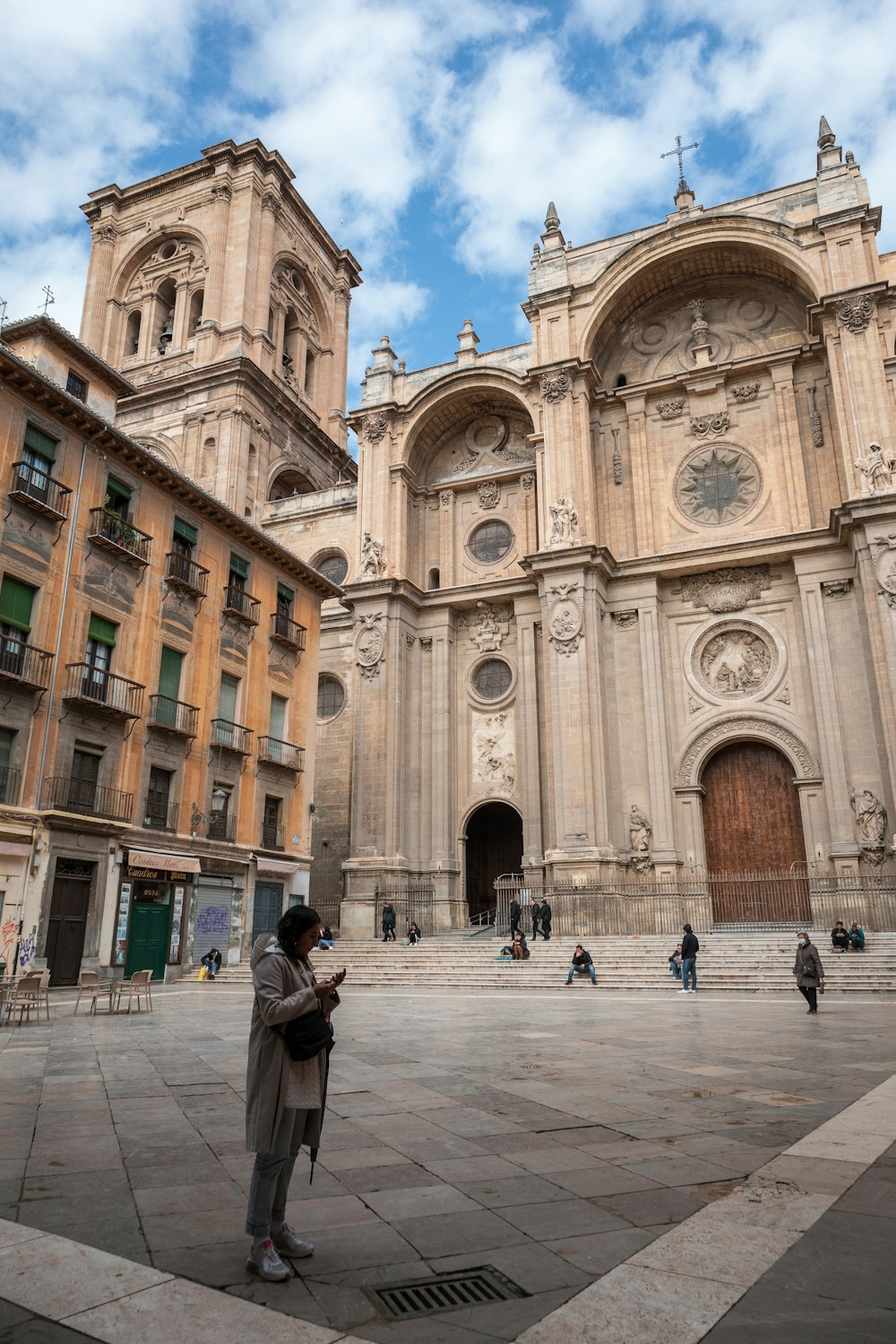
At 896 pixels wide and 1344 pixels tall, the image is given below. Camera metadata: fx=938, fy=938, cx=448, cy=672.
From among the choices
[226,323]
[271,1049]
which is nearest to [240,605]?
[226,323]

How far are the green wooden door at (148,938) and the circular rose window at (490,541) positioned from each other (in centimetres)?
1731

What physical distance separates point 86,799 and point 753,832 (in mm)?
18823

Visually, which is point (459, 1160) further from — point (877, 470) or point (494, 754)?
point (494, 754)

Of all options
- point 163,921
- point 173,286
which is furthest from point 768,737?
point 173,286

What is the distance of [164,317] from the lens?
158ft

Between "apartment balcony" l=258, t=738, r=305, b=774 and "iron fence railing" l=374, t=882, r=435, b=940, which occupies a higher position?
"apartment balcony" l=258, t=738, r=305, b=774

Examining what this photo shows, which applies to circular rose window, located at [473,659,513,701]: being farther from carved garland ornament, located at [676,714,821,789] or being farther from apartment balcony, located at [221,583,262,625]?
apartment balcony, located at [221,583,262,625]

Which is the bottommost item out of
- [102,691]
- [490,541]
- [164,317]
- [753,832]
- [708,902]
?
[708,902]

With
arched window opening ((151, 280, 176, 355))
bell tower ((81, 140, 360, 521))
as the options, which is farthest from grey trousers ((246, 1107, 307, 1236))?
arched window opening ((151, 280, 176, 355))

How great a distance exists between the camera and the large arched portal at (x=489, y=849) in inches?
1297

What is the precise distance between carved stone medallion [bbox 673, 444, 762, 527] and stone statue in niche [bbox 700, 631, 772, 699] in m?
3.98

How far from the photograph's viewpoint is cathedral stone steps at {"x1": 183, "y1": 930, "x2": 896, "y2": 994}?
18906mm

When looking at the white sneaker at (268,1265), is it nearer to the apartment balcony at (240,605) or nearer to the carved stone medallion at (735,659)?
the apartment balcony at (240,605)

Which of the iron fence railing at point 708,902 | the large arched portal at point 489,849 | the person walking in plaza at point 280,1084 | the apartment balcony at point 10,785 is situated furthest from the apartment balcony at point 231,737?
the person walking in plaza at point 280,1084
